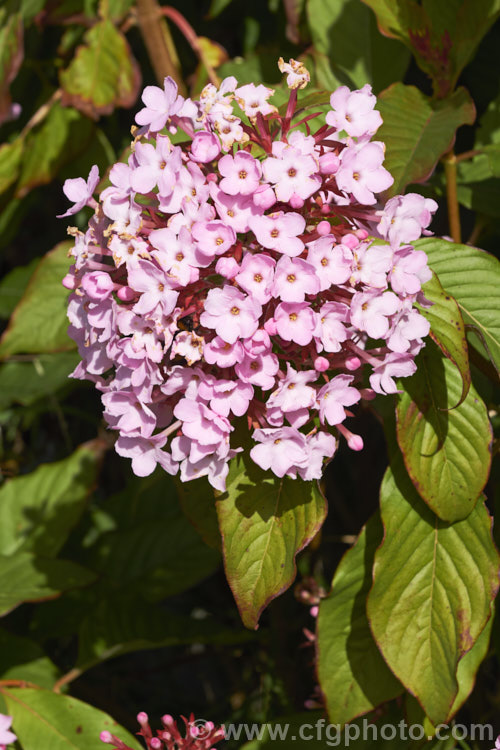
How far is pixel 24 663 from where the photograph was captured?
1856mm

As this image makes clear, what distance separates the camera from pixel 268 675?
199cm

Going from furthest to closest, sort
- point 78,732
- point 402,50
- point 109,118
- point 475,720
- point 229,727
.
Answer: point 109,118 → point 229,727 → point 475,720 → point 402,50 → point 78,732

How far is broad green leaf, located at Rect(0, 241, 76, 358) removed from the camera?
1695 millimetres

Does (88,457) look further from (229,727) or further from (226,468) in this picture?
(226,468)

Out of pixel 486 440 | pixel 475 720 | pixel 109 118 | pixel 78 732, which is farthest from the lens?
pixel 109 118

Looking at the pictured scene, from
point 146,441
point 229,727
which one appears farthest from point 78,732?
point 146,441

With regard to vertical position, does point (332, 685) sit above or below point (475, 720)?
above

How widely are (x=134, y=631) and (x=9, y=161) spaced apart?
4.20 feet

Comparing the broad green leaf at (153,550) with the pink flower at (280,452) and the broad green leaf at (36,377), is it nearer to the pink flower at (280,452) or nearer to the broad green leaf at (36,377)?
the broad green leaf at (36,377)

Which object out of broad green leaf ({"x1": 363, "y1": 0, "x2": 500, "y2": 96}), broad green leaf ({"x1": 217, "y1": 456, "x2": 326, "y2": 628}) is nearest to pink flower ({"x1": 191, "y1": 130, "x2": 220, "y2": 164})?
broad green leaf ({"x1": 217, "y1": 456, "x2": 326, "y2": 628})

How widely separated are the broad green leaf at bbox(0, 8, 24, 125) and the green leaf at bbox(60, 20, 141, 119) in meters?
0.12

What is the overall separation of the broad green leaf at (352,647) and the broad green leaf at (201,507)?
0.27 meters

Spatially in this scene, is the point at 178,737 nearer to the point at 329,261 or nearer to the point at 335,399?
the point at 335,399

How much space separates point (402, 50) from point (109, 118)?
1016 mm
